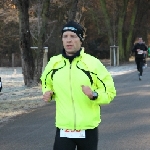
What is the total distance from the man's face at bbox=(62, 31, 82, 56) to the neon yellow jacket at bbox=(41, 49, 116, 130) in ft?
0.22

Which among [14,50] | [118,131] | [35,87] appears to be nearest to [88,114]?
[118,131]

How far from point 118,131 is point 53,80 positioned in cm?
427

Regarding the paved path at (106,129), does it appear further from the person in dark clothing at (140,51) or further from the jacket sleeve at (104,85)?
the person in dark clothing at (140,51)

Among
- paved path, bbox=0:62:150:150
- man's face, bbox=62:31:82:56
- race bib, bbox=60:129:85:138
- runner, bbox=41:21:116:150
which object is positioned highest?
man's face, bbox=62:31:82:56

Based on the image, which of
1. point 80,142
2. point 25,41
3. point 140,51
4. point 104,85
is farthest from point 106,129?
point 140,51

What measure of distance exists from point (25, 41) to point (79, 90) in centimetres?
1349

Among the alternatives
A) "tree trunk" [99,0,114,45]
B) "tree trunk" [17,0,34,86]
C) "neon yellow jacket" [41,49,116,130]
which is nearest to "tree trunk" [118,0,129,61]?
"tree trunk" [99,0,114,45]

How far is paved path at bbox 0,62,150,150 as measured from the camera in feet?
23.0

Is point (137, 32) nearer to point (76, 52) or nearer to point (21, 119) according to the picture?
point (21, 119)

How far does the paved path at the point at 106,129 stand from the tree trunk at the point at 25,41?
5563 millimetres

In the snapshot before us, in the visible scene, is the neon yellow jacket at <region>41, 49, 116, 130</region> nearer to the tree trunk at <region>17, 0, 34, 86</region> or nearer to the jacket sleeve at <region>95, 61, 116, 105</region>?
the jacket sleeve at <region>95, 61, 116, 105</region>

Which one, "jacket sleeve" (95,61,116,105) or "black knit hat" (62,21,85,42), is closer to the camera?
"jacket sleeve" (95,61,116,105)

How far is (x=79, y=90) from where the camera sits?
3803 millimetres

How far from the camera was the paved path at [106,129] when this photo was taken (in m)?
7.01
